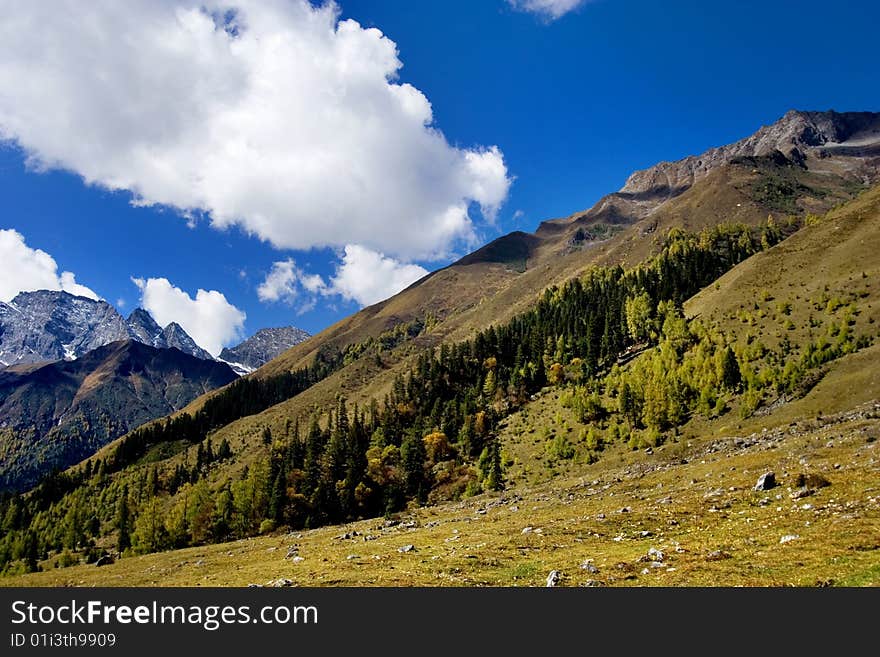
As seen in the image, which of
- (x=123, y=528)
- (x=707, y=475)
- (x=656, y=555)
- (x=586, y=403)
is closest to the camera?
(x=656, y=555)

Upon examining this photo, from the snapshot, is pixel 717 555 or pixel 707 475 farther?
pixel 707 475


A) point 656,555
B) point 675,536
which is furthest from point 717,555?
point 675,536

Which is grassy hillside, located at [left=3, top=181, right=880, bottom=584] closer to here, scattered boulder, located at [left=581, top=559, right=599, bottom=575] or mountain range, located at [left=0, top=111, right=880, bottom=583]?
scattered boulder, located at [left=581, top=559, right=599, bottom=575]

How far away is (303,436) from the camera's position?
184m

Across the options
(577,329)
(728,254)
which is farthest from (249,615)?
(728,254)

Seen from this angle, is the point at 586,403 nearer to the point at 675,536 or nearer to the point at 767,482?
the point at 767,482

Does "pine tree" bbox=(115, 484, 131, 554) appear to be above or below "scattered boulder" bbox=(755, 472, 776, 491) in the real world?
below

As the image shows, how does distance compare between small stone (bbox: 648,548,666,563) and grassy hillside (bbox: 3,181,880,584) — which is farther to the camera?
grassy hillside (bbox: 3,181,880,584)

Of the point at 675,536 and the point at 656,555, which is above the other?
the point at 656,555

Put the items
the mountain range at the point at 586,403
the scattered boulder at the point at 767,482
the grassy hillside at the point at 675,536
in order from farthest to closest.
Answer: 1. the mountain range at the point at 586,403
2. the scattered boulder at the point at 767,482
3. the grassy hillside at the point at 675,536

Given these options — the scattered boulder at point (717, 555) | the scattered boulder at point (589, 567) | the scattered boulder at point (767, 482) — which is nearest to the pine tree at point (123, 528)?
the scattered boulder at point (589, 567)

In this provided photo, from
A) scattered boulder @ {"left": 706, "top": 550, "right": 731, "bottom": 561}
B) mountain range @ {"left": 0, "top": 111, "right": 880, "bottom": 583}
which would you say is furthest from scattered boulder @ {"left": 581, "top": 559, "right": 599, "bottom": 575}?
mountain range @ {"left": 0, "top": 111, "right": 880, "bottom": 583}

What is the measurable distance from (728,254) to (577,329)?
8573 cm

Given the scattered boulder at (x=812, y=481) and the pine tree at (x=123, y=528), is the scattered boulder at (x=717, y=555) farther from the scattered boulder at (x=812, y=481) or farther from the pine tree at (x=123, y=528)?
the pine tree at (x=123, y=528)
